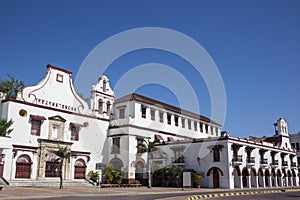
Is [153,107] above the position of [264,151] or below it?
above

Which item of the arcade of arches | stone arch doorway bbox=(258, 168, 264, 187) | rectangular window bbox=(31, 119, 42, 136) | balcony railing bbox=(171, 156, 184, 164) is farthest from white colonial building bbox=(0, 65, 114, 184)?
stone arch doorway bbox=(258, 168, 264, 187)

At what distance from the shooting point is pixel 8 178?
31.7 m

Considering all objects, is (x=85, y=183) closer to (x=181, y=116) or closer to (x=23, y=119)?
(x=23, y=119)

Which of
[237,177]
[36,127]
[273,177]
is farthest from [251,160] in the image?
[36,127]

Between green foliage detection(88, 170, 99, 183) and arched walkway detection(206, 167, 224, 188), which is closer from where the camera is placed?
arched walkway detection(206, 167, 224, 188)

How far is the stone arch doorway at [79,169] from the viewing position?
3850 centimetres

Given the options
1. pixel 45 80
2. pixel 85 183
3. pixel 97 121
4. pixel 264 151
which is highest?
pixel 45 80

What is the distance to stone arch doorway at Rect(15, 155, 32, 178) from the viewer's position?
32.8 meters

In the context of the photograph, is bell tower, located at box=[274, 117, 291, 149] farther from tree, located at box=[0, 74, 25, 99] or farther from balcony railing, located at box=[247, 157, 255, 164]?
tree, located at box=[0, 74, 25, 99]

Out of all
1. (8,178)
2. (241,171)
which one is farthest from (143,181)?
(8,178)

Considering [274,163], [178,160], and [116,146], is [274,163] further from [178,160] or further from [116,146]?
[116,146]

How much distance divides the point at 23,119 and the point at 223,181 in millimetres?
23424

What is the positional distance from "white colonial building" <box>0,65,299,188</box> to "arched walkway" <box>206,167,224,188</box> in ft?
0.39

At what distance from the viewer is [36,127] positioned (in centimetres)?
3522
